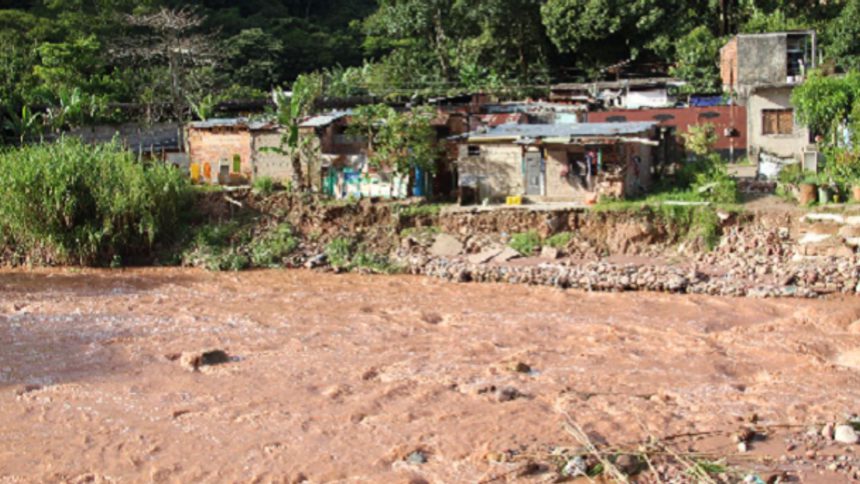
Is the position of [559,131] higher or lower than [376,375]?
higher

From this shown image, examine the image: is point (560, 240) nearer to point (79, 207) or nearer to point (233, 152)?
point (233, 152)

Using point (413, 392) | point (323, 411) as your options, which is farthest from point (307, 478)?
point (413, 392)

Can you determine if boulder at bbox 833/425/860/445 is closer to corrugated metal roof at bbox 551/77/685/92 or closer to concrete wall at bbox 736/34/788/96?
concrete wall at bbox 736/34/788/96

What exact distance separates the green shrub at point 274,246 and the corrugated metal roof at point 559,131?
5.37 m

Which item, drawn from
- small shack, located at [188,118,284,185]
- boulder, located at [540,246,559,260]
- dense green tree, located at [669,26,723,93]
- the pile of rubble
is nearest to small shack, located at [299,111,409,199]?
small shack, located at [188,118,284,185]

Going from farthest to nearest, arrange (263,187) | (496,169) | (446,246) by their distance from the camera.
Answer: (263,187) → (496,169) → (446,246)

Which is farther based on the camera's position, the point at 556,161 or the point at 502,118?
the point at 502,118

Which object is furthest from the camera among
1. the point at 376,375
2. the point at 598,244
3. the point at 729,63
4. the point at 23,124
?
the point at 729,63

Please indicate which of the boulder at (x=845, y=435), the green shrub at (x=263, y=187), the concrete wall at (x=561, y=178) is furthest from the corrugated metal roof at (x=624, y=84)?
the boulder at (x=845, y=435)

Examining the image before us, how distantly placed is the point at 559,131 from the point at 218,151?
10161mm

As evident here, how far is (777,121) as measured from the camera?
29.7 meters

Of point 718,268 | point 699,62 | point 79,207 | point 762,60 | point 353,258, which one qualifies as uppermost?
point 699,62

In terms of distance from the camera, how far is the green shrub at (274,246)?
979 inches

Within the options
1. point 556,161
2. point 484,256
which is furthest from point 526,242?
point 556,161
